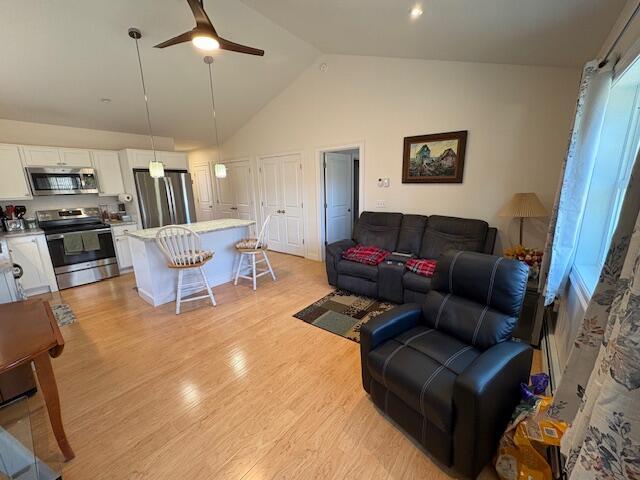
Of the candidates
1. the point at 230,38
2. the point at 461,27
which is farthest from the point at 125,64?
the point at 461,27

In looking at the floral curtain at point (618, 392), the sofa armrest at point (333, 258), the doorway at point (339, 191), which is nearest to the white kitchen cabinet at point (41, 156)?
the doorway at point (339, 191)

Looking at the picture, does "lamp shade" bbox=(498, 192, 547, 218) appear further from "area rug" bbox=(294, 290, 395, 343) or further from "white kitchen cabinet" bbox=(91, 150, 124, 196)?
"white kitchen cabinet" bbox=(91, 150, 124, 196)

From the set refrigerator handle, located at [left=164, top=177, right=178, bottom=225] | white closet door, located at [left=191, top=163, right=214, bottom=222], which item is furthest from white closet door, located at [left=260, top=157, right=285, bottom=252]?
white closet door, located at [left=191, top=163, right=214, bottom=222]

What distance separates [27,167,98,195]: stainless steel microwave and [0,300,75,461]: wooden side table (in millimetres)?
3397

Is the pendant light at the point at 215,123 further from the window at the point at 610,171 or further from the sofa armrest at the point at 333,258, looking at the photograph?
the window at the point at 610,171

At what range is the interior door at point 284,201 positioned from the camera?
5.03m

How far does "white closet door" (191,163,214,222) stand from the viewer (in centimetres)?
684

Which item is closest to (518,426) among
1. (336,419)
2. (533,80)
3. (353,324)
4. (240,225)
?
(336,419)

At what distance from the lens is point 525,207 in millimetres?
2623

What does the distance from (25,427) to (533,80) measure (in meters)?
4.90

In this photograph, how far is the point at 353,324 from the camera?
2758 millimetres

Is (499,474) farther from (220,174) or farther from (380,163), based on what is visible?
(220,174)

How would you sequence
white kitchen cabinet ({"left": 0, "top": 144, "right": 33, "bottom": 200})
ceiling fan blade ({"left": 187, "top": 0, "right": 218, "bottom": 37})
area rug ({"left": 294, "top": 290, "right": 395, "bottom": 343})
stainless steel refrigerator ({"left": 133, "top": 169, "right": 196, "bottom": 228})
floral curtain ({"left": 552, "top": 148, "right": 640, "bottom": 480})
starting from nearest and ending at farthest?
floral curtain ({"left": 552, "top": 148, "right": 640, "bottom": 480}) < ceiling fan blade ({"left": 187, "top": 0, "right": 218, "bottom": 37}) < area rug ({"left": 294, "top": 290, "right": 395, "bottom": 343}) < white kitchen cabinet ({"left": 0, "top": 144, "right": 33, "bottom": 200}) < stainless steel refrigerator ({"left": 133, "top": 169, "right": 196, "bottom": 228})

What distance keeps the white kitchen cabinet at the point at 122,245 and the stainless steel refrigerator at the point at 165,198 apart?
0.36 meters
